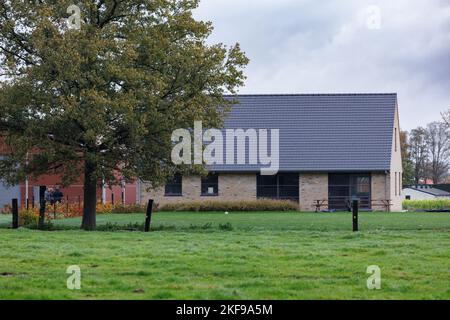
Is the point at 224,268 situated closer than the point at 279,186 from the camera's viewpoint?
Yes

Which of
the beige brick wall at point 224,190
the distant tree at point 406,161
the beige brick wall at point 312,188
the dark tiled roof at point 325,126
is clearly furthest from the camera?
the distant tree at point 406,161

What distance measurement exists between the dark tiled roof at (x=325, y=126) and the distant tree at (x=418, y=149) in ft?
179

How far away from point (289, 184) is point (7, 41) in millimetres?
29296

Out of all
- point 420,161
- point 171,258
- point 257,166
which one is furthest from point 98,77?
point 420,161

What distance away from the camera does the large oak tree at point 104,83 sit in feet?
78.8

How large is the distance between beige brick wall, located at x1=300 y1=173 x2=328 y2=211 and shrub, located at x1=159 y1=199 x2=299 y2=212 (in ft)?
6.26

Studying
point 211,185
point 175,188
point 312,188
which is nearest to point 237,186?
point 211,185

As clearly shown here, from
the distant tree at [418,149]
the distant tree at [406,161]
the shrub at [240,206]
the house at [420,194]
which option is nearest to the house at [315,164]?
the shrub at [240,206]

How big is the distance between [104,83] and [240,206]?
25.1 meters

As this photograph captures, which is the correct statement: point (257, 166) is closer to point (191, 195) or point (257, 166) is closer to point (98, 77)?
point (191, 195)

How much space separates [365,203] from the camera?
51.7 meters

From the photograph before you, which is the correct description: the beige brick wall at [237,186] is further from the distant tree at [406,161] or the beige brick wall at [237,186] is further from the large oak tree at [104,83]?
the distant tree at [406,161]

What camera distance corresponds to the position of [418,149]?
109 metres

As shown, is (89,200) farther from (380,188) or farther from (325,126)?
(325,126)
